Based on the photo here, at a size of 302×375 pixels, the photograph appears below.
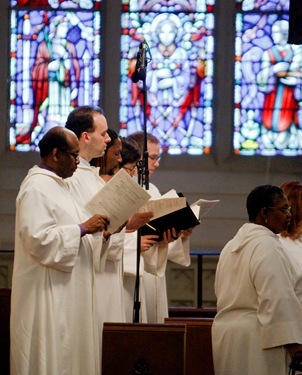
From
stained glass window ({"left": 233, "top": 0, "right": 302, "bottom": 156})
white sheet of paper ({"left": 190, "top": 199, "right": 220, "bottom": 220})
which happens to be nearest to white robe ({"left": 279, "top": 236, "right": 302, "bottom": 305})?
white sheet of paper ({"left": 190, "top": 199, "right": 220, "bottom": 220})

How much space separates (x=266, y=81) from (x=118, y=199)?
20.6 ft

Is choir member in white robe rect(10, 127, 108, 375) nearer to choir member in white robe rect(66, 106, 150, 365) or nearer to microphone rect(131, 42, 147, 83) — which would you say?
choir member in white robe rect(66, 106, 150, 365)

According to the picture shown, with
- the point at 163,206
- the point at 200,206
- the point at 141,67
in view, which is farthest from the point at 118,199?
the point at 200,206

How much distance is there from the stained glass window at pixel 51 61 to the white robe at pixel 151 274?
14.5ft

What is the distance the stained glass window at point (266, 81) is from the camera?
39.6ft

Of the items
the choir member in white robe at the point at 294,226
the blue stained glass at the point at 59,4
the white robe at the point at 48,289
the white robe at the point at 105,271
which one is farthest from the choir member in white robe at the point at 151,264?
the blue stained glass at the point at 59,4

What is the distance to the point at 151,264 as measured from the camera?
7520 mm

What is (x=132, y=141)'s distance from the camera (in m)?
7.71

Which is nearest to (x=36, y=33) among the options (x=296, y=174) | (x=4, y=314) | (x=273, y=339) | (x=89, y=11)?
(x=89, y=11)

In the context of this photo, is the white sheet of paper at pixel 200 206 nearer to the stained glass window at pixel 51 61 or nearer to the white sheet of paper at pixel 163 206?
the white sheet of paper at pixel 163 206

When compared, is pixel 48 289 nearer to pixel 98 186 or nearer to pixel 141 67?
pixel 98 186

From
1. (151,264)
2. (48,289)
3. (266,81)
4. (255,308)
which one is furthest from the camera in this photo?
(266,81)

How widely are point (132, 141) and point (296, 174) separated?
14.8 ft

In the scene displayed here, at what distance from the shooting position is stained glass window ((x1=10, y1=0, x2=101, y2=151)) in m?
12.1
